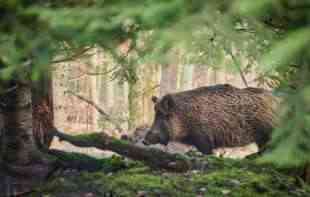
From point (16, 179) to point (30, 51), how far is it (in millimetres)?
2316

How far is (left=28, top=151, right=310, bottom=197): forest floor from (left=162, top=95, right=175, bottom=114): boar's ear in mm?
1952

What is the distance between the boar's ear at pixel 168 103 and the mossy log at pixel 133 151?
7.20 feet

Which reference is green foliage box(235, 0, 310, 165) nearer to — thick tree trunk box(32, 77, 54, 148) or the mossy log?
the mossy log

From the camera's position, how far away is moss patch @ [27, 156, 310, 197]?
397 centimetres

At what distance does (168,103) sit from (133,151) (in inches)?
97.8

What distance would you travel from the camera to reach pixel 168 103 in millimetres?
6738

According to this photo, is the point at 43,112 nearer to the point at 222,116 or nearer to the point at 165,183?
the point at 165,183

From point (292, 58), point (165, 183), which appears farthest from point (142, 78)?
point (292, 58)

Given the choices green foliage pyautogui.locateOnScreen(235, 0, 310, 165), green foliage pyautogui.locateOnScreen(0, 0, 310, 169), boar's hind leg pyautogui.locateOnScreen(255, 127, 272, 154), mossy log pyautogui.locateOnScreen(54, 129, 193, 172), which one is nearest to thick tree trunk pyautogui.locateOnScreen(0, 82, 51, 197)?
mossy log pyautogui.locateOnScreen(54, 129, 193, 172)

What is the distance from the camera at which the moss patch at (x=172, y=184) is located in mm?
3973

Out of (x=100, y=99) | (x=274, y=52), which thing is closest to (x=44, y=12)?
(x=274, y=52)

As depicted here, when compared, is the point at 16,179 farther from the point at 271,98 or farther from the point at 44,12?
the point at 271,98

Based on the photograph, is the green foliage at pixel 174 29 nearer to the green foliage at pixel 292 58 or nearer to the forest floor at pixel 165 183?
the green foliage at pixel 292 58

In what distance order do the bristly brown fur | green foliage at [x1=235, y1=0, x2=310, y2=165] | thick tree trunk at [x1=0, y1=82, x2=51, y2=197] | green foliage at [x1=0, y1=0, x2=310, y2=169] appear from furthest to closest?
the bristly brown fur
thick tree trunk at [x1=0, y1=82, x2=51, y2=197]
green foliage at [x1=0, y1=0, x2=310, y2=169]
green foliage at [x1=235, y1=0, x2=310, y2=165]
